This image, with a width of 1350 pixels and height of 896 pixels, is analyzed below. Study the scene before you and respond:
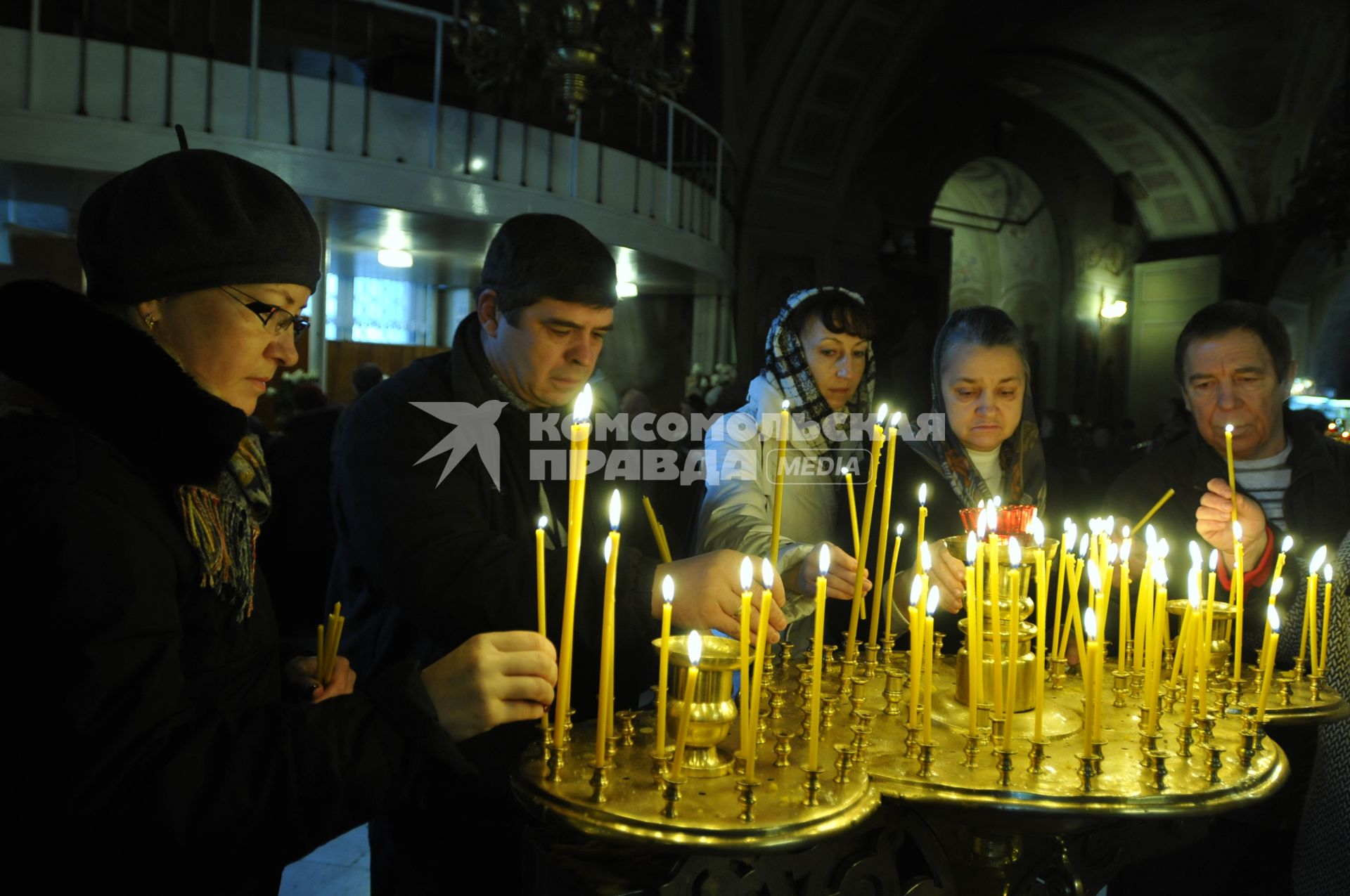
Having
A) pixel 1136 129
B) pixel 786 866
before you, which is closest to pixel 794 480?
pixel 786 866

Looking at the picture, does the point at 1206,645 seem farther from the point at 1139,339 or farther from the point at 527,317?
the point at 1139,339

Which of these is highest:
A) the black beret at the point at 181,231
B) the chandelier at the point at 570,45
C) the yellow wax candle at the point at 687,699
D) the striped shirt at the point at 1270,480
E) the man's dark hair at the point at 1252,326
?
the chandelier at the point at 570,45

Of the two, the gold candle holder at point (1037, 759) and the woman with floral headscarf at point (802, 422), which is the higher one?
the woman with floral headscarf at point (802, 422)

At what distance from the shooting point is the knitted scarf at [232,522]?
111cm

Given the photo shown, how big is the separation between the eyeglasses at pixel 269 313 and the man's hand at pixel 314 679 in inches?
20.6

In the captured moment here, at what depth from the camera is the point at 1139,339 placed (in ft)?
55.3

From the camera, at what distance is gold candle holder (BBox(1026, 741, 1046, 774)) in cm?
131

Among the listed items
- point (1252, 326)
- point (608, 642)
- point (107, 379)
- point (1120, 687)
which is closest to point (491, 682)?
point (608, 642)

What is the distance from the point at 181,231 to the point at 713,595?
0.90 meters

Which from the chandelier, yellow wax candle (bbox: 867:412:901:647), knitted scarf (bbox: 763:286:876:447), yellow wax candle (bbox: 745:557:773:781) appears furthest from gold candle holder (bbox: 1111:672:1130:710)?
the chandelier

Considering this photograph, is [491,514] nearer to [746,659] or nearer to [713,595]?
[713,595]

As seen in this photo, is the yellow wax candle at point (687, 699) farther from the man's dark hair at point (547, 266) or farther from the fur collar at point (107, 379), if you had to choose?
the man's dark hair at point (547, 266)

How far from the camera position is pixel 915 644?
4.52ft

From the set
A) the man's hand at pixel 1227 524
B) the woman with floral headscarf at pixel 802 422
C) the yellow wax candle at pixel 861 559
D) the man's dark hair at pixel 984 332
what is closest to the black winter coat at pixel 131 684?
the yellow wax candle at pixel 861 559
